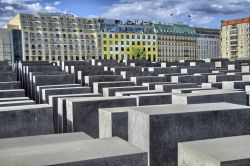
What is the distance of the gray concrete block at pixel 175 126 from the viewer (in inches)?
215

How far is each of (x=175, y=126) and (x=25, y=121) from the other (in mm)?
3485

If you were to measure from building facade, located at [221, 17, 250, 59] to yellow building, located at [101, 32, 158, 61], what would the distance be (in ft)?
80.5

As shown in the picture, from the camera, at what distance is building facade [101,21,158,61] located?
88750 mm

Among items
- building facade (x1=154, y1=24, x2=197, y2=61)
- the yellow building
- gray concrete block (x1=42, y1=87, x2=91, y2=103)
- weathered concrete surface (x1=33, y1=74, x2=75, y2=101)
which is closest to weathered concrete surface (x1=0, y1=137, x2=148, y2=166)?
gray concrete block (x1=42, y1=87, x2=91, y2=103)

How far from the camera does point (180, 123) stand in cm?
553

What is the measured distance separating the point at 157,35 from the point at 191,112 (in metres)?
91.8

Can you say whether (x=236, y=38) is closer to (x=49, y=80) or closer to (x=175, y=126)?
(x=49, y=80)

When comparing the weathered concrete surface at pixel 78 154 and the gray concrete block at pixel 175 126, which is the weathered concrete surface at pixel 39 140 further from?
the gray concrete block at pixel 175 126

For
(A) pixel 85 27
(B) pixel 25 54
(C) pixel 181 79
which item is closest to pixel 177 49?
(A) pixel 85 27

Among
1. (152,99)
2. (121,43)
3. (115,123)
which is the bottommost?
(115,123)

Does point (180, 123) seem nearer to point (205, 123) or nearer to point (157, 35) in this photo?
point (205, 123)

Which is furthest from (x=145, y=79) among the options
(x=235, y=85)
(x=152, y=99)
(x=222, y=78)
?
(x=152, y=99)

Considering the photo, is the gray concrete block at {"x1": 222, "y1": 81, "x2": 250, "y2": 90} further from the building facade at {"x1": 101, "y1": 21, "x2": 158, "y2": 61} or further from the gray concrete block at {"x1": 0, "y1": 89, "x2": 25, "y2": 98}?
the building facade at {"x1": 101, "y1": 21, "x2": 158, "y2": 61}

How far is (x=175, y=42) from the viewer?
103125mm
